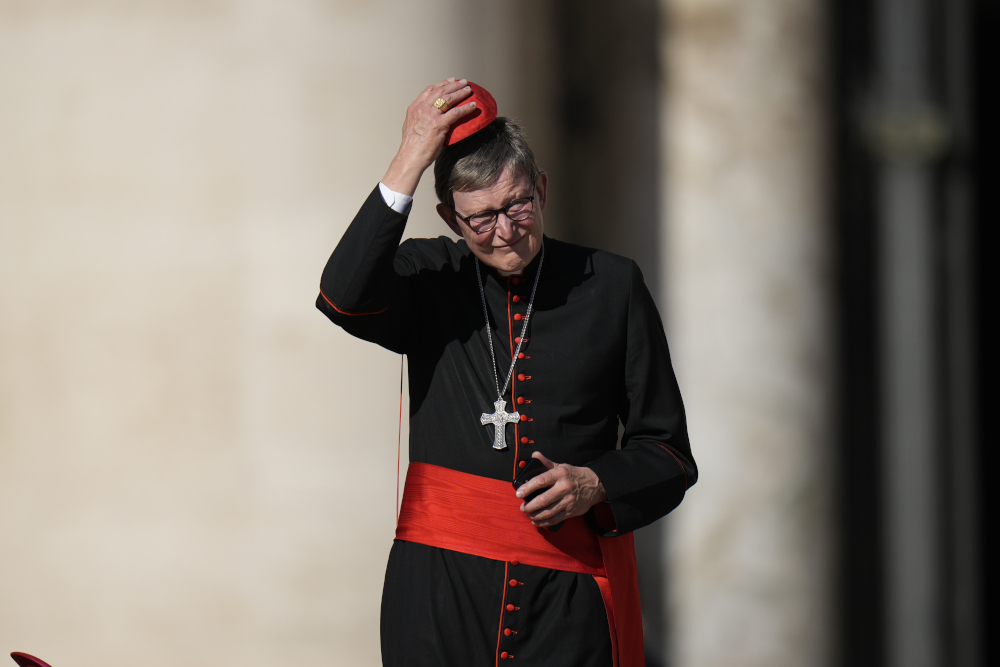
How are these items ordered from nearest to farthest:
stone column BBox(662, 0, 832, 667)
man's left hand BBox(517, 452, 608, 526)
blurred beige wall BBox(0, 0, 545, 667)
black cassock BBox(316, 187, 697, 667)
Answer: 1. man's left hand BBox(517, 452, 608, 526)
2. black cassock BBox(316, 187, 697, 667)
3. blurred beige wall BBox(0, 0, 545, 667)
4. stone column BBox(662, 0, 832, 667)

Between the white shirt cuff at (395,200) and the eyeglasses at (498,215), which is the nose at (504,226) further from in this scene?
the white shirt cuff at (395,200)

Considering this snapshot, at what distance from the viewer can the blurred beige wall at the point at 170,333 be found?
316 cm

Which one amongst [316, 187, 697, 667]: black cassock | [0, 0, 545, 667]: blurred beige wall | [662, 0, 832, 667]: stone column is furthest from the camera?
[662, 0, 832, 667]: stone column

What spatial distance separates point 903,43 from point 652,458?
1049 millimetres

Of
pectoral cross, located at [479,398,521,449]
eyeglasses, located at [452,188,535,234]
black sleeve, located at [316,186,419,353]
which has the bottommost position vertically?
pectoral cross, located at [479,398,521,449]

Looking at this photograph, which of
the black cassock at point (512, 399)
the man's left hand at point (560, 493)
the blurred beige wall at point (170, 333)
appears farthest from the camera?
the blurred beige wall at point (170, 333)

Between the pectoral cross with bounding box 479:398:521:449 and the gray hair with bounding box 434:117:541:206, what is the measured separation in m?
0.46

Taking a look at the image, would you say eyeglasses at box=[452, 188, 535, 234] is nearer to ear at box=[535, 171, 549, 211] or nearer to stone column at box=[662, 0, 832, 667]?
ear at box=[535, 171, 549, 211]

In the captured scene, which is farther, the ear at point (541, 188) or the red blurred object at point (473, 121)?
the ear at point (541, 188)

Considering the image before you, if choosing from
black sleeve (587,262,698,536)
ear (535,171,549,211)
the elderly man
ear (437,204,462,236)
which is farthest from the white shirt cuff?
black sleeve (587,262,698,536)

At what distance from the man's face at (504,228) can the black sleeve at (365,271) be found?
0.14 metres

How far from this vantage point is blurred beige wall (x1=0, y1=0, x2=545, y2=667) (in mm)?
3158

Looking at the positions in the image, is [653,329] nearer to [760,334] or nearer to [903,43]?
[903,43]

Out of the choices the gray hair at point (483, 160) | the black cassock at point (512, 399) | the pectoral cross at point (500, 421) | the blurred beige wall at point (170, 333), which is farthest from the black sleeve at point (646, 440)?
A: the blurred beige wall at point (170, 333)
